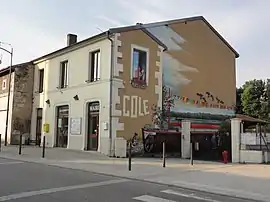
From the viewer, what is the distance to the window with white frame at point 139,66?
19969mm

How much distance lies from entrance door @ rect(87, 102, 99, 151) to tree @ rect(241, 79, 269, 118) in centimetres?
2721

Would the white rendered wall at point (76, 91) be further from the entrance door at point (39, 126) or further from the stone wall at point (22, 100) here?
the stone wall at point (22, 100)

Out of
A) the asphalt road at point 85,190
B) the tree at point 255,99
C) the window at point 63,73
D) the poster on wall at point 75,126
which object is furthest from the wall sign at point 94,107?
the tree at point 255,99

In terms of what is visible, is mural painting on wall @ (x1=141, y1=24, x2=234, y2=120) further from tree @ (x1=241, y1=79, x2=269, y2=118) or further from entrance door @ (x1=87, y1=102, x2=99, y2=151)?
tree @ (x1=241, y1=79, x2=269, y2=118)

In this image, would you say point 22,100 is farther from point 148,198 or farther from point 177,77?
point 148,198

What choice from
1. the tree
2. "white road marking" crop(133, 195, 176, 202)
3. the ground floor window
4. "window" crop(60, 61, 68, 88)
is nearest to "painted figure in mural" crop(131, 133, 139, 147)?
the ground floor window

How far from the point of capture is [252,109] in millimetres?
42719

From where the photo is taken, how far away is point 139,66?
20.4 metres

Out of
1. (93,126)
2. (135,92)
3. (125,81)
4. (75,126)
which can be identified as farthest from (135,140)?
(75,126)

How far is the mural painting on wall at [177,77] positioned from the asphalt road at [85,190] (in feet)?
41.2

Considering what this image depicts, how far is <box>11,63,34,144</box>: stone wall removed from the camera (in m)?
25.5

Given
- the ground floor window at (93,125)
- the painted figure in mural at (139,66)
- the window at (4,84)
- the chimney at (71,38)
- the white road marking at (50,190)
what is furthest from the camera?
the window at (4,84)

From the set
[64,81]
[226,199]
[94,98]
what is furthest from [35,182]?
[64,81]

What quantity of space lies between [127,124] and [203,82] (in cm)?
879
